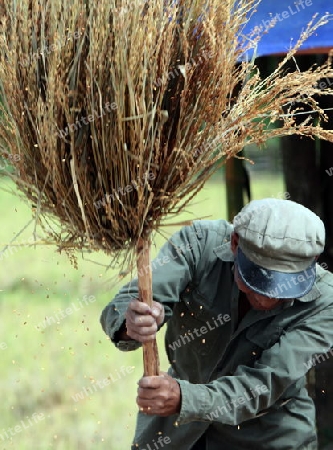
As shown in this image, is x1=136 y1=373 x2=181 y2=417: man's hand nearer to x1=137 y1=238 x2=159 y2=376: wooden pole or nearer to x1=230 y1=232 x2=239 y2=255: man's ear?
x1=137 y1=238 x2=159 y2=376: wooden pole

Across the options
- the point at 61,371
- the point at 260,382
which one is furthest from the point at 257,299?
the point at 61,371

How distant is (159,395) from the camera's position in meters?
3.05

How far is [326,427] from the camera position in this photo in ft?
15.5

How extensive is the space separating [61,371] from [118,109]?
3971 mm

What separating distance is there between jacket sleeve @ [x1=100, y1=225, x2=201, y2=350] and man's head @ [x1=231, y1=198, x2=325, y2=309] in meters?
0.25

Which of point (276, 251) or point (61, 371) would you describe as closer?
point (276, 251)

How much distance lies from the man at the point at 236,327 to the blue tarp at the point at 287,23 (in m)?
0.85

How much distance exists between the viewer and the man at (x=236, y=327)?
3.11 m

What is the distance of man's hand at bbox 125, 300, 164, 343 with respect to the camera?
3012mm

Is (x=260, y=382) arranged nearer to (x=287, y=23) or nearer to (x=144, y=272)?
(x=144, y=272)

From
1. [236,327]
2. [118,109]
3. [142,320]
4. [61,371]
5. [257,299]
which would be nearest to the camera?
[118,109]

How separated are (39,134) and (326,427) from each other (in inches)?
103

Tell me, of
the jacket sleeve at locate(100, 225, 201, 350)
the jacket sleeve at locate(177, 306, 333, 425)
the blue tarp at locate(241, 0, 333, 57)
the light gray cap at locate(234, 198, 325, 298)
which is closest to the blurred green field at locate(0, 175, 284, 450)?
the jacket sleeve at locate(100, 225, 201, 350)

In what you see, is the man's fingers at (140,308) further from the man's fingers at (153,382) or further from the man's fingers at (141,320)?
the man's fingers at (153,382)
